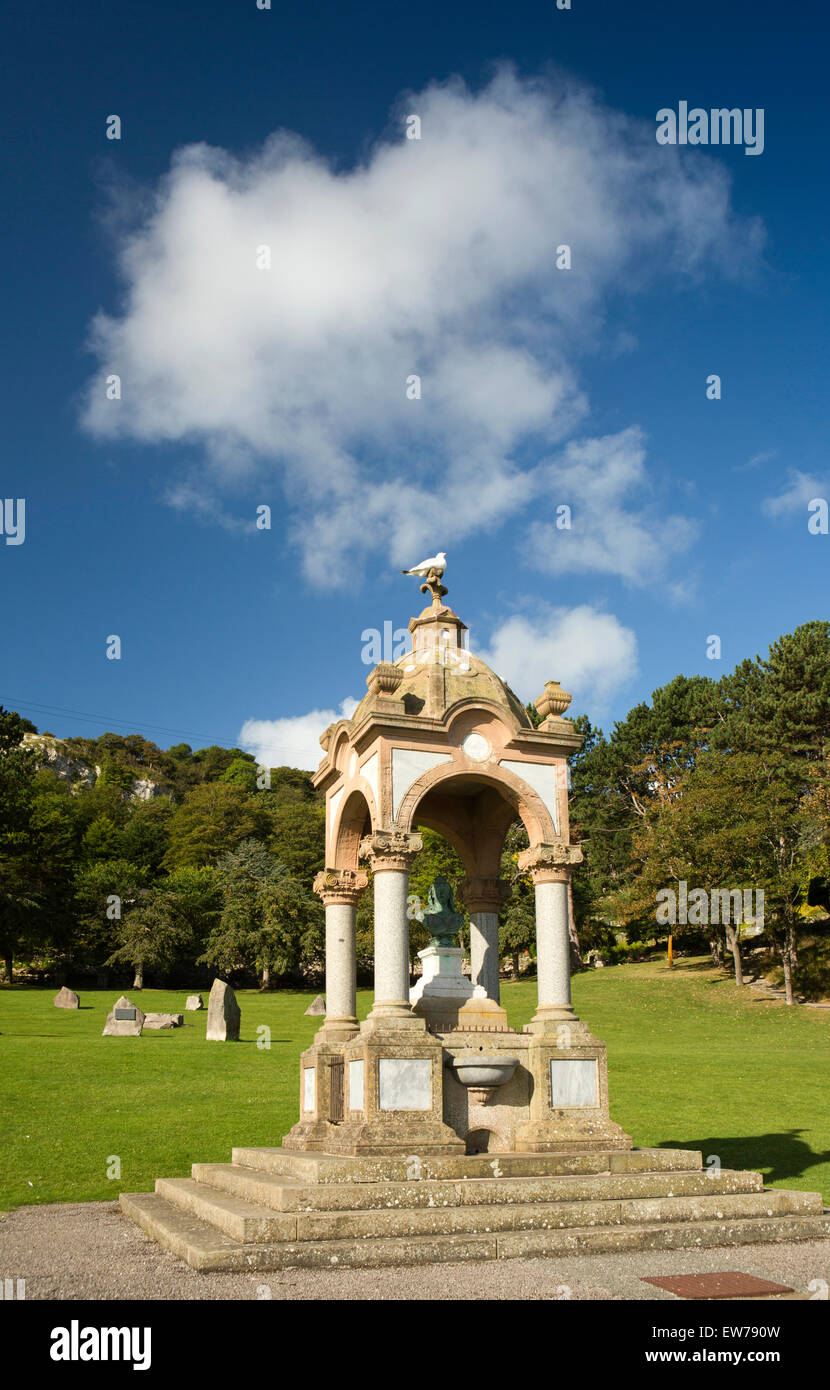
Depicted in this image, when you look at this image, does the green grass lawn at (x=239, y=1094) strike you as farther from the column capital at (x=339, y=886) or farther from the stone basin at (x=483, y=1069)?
the stone basin at (x=483, y=1069)

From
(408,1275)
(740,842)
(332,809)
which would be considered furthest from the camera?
(740,842)

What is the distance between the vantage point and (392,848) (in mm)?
10438

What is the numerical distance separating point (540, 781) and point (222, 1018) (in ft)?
63.4

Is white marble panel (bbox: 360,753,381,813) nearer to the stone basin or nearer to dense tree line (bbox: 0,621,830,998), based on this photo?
the stone basin

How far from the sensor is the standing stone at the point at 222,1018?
27.5 meters

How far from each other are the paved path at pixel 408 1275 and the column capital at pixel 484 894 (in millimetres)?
5220

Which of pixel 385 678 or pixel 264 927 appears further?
pixel 264 927

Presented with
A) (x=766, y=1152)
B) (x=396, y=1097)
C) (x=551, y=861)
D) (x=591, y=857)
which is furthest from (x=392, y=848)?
(x=591, y=857)

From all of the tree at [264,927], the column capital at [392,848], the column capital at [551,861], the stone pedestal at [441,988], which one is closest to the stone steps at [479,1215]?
the stone pedestal at [441,988]

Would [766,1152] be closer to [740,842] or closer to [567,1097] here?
[567,1097]

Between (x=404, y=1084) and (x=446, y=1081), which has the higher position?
(x=404, y=1084)

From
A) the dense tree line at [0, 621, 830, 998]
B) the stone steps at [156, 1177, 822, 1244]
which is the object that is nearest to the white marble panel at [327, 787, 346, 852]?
the stone steps at [156, 1177, 822, 1244]

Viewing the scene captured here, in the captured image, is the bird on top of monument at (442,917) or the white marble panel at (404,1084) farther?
the bird on top of monument at (442,917)
